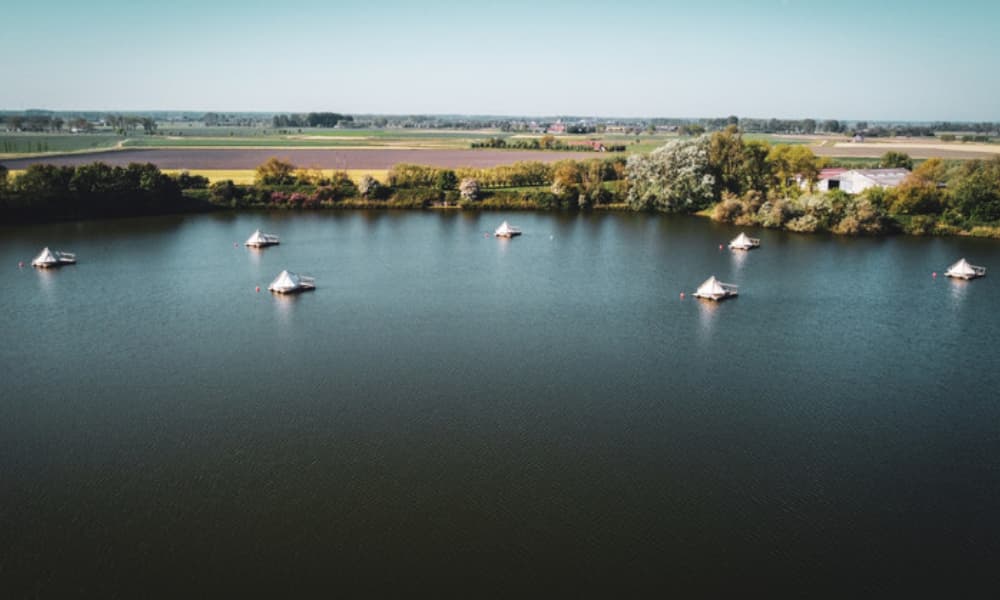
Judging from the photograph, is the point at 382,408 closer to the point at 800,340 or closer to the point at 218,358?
the point at 218,358

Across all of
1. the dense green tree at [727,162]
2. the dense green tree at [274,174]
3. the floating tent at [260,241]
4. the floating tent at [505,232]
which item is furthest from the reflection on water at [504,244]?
the dense green tree at [274,174]

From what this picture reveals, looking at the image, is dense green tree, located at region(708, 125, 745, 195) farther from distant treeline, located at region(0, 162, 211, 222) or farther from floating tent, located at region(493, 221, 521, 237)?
distant treeline, located at region(0, 162, 211, 222)

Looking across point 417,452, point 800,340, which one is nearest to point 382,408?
point 417,452

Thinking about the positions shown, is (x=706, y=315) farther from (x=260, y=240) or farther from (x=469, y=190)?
(x=469, y=190)

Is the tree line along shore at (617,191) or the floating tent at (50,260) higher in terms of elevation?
the tree line along shore at (617,191)

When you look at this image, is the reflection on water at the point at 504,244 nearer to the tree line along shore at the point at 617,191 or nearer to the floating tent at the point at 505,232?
the floating tent at the point at 505,232

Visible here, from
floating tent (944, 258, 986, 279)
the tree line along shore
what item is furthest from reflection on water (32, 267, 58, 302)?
floating tent (944, 258, 986, 279)

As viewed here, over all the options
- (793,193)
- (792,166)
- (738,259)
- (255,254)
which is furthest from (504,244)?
(792,166)
